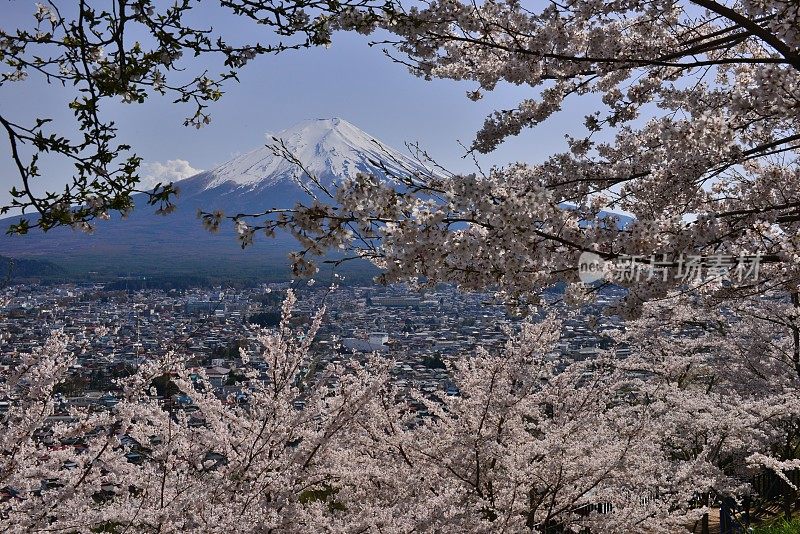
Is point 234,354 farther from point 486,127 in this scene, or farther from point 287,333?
point 486,127

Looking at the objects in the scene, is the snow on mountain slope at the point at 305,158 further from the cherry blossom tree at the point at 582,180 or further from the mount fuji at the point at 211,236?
the cherry blossom tree at the point at 582,180

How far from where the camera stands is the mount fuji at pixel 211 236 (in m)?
65.3

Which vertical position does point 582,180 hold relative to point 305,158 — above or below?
below

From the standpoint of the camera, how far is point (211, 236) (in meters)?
54.2

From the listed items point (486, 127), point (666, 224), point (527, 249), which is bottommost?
point (527, 249)

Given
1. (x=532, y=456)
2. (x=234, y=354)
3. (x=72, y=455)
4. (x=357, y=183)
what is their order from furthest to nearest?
(x=234, y=354) → (x=532, y=456) → (x=72, y=455) → (x=357, y=183)

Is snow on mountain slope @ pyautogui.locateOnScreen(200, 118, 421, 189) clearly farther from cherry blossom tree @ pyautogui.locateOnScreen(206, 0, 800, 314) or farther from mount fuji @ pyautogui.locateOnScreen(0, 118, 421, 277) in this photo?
cherry blossom tree @ pyautogui.locateOnScreen(206, 0, 800, 314)

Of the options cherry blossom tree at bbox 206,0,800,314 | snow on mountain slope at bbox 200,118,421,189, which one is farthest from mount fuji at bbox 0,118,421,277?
cherry blossom tree at bbox 206,0,800,314

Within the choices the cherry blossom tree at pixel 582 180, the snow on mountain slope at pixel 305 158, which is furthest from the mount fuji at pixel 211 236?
the cherry blossom tree at pixel 582 180

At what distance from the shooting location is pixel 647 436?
673 centimetres

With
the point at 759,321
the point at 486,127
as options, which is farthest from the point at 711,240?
the point at 759,321

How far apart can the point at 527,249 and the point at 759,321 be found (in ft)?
33.4

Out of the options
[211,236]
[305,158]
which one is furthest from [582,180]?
[305,158]

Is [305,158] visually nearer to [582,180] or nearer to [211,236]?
[211,236]
